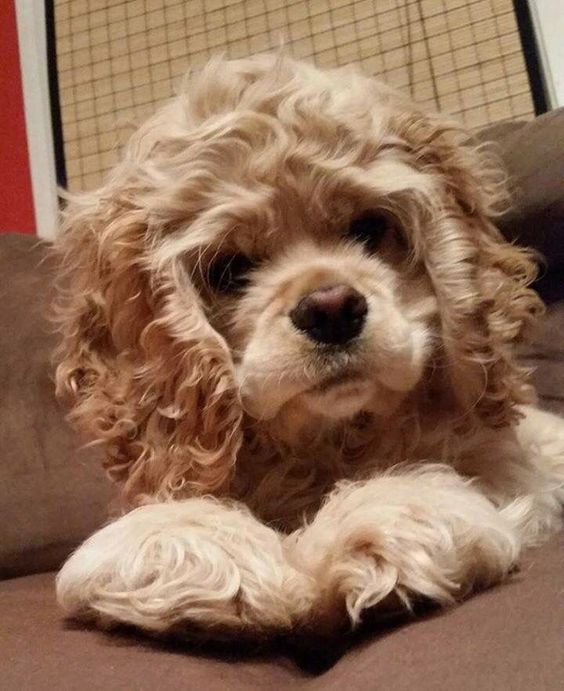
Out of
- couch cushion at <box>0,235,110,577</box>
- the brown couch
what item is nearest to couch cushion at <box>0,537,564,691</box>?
the brown couch

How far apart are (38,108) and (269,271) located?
6.56ft

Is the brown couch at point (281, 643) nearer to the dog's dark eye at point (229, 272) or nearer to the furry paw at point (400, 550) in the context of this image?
the furry paw at point (400, 550)

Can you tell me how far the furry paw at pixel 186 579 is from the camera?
2.57ft

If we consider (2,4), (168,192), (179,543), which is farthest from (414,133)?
(2,4)

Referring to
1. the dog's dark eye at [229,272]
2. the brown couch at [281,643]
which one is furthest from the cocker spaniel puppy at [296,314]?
the brown couch at [281,643]

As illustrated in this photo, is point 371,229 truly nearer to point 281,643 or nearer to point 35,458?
point 281,643

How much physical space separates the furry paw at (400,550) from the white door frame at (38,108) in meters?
2.11

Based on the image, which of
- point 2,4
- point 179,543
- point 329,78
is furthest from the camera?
point 2,4

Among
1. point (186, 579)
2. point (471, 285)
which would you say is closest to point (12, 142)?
point (471, 285)

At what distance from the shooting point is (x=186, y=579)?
2.60 feet

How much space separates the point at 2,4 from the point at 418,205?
7.67 ft

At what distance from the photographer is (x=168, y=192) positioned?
108 centimetres

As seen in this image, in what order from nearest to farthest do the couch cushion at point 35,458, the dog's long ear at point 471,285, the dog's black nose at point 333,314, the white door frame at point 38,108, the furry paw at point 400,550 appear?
the furry paw at point 400,550, the dog's black nose at point 333,314, the dog's long ear at point 471,285, the couch cushion at point 35,458, the white door frame at point 38,108

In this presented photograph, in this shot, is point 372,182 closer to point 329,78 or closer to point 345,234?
point 345,234
